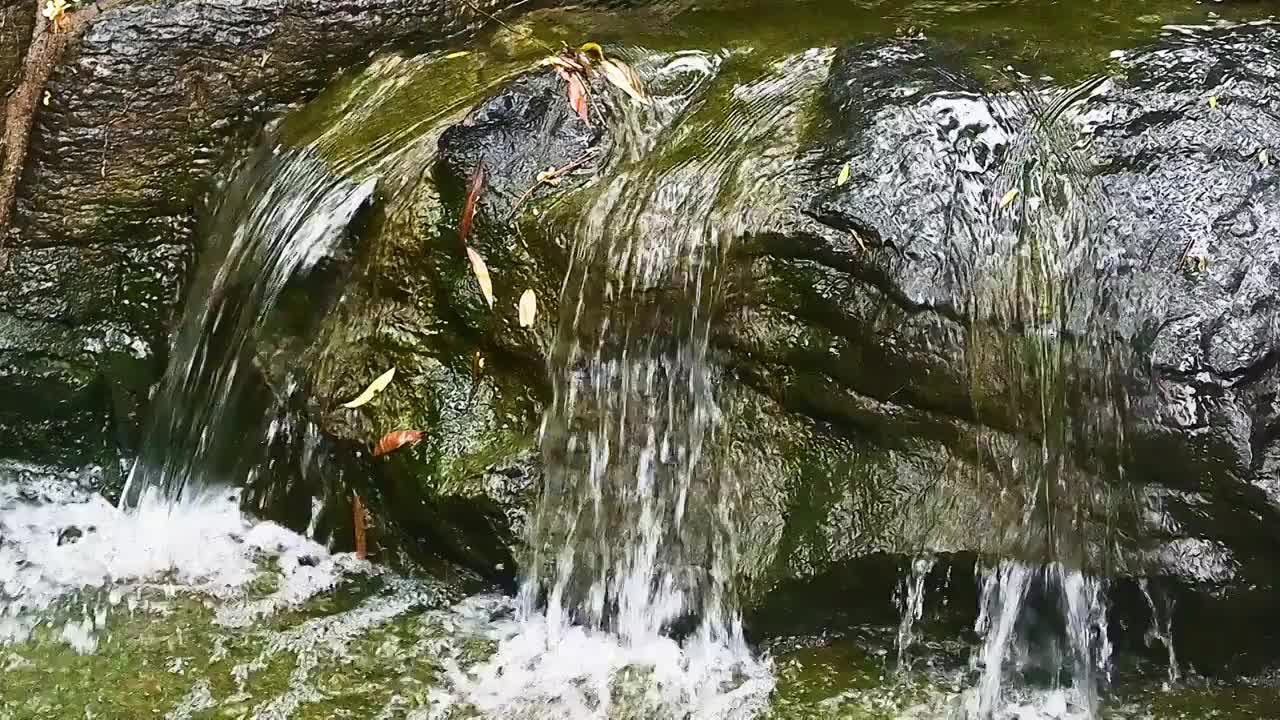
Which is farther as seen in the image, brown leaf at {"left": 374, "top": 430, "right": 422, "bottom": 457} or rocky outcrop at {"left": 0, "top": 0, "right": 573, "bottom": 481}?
rocky outcrop at {"left": 0, "top": 0, "right": 573, "bottom": 481}

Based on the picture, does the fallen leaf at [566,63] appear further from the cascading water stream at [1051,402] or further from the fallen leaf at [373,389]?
the cascading water stream at [1051,402]

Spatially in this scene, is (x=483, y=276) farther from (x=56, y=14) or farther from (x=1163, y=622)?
(x=1163, y=622)

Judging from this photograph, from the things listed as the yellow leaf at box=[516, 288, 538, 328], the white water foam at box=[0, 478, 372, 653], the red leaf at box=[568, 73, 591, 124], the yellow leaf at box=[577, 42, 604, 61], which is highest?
the yellow leaf at box=[577, 42, 604, 61]

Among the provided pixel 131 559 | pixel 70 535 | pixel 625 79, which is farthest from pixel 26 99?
pixel 625 79

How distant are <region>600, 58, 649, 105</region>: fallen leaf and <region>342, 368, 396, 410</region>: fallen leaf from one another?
47.2 inches

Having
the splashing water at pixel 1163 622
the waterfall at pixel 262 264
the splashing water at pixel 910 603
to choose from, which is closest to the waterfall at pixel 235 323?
the waterfall at pixel 262 264

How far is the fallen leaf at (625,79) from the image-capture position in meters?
3.40

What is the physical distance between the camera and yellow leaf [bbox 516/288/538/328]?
311 centimetres

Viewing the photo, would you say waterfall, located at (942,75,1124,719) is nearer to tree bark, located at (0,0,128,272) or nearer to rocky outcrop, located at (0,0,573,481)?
rocky outcrop, located at (0,0,573,481)

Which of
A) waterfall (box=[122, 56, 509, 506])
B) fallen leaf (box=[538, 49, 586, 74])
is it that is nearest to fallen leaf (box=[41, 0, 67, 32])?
waterfall (box=[122, 56, 509, 506])

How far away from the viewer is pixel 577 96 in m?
3.29

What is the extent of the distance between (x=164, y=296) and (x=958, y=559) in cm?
285

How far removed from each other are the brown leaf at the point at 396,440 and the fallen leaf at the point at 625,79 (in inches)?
51.8

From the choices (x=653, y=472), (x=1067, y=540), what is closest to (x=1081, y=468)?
(x=1067, y=540)
